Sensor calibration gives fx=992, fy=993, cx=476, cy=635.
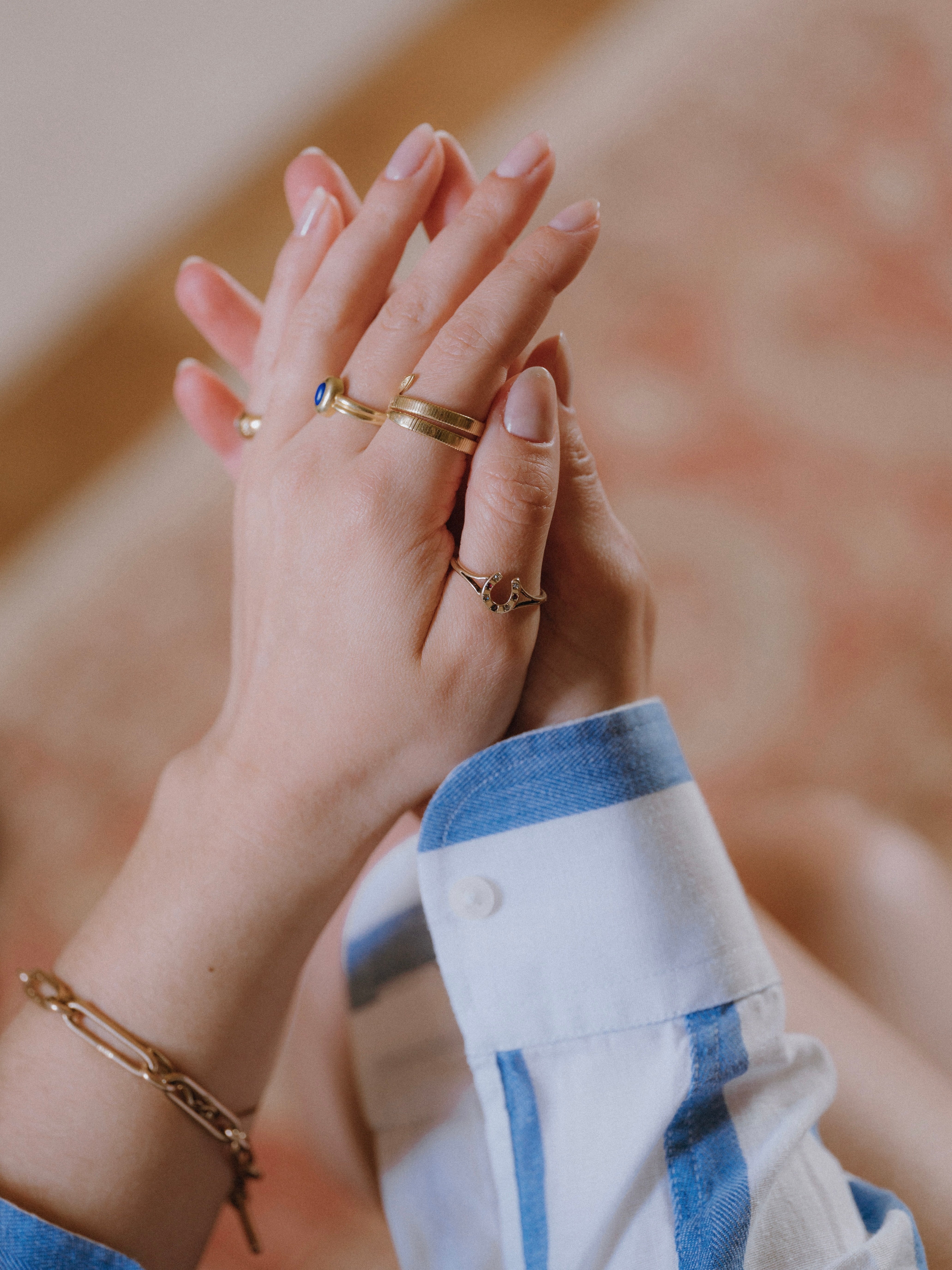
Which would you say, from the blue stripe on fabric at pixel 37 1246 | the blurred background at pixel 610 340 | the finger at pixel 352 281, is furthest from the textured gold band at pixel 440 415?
the blurred background at pixel 610 340

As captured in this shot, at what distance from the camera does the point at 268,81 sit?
1671 millimetres

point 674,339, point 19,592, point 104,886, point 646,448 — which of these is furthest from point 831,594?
point 19,592

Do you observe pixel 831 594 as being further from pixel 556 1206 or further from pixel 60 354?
pixel 60 354

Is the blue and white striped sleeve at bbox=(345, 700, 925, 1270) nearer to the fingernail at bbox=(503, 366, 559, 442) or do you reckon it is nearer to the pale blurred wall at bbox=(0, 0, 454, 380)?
the fingernail at bbox=(503, 366, 559, 442)

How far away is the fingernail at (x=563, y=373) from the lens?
0.59m

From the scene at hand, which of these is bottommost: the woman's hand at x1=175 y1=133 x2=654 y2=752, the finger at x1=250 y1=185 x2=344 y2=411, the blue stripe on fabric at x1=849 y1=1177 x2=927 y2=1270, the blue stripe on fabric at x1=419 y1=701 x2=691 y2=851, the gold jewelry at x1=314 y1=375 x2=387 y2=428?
the blue stripe on fabric at x1=849 y1=1177 x2=927 y2=1270

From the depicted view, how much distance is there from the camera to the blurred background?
47.0 inches

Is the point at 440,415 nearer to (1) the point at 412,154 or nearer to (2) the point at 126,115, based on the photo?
(1) the point at 412,154

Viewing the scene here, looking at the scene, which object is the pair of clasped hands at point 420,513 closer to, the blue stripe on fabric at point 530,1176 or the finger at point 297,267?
the finger at point 297,267

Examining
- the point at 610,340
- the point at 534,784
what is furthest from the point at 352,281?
the point at 610,340

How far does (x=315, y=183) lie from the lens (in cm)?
68

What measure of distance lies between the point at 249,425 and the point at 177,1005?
1.16 feet

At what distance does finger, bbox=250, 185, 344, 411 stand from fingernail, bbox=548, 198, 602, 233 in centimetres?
18

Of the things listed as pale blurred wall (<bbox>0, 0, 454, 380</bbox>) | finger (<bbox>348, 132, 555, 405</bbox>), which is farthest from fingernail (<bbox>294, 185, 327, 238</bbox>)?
pale blurred wall (<bbox>0, 0, 454, 380</bbox>)
